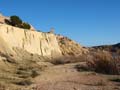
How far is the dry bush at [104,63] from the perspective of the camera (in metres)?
23.4

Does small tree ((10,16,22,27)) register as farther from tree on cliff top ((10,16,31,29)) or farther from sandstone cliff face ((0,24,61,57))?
sandstone cliff face ((0,24,61,57))

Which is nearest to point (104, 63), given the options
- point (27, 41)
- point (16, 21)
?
point (27, 41)

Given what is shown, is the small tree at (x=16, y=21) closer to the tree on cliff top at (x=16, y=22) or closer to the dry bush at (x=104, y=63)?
the tree on cliff top at (x=16, y=22)

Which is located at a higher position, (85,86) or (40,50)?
(40,50)

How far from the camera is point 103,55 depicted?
2464 cm

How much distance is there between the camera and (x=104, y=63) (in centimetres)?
2416

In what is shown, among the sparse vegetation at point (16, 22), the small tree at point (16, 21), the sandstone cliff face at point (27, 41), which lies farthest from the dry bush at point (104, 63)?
the small tree at point (16, 21)

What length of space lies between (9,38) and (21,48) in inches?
81.2

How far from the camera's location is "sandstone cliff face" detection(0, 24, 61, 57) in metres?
41.9

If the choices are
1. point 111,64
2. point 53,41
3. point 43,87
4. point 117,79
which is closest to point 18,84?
point 43,87

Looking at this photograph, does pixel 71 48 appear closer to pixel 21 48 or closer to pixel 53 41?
pixel 53 41

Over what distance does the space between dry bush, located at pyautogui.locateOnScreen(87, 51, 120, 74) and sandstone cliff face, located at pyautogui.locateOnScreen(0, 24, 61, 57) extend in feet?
46.8

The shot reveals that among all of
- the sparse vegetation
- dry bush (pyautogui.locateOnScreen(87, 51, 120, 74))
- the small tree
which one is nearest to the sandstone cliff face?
the sparse vegetation

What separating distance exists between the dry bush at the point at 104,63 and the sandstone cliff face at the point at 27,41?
46.8 ft
